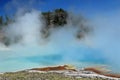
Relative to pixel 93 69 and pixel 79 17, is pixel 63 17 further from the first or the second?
pixel 93 69

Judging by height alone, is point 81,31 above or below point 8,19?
below

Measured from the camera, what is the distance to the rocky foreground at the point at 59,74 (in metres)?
59.7

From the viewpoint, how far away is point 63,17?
11575 centimetres

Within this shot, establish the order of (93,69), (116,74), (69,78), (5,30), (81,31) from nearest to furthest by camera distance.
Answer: (69,78)
(116,74)
(93,69)
(81,31)
(5,30)

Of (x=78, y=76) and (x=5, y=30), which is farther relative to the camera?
(x=5, y=30)

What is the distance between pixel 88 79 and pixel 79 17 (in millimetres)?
59033

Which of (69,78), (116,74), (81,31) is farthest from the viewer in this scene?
(81,31)

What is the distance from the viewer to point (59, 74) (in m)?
64.1

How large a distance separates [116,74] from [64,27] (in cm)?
4864

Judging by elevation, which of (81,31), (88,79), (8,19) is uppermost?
(8,19)

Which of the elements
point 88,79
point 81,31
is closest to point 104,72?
point 88,79

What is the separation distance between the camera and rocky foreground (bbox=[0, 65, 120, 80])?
59688 mm

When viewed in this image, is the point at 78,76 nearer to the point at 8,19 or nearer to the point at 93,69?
the point at 93,69

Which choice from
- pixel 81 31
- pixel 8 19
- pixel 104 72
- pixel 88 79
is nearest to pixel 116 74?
pixel 104 72
